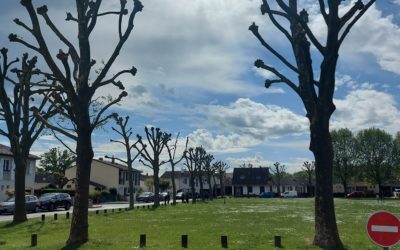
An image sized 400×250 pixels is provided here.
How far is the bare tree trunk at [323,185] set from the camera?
1409 centimetres

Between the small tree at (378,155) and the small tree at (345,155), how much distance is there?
2208 millimetres

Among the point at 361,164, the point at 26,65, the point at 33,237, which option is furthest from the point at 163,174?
the point at 33,237

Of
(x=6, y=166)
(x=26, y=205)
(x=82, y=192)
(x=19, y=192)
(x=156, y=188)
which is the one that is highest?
(x=6, y=166)

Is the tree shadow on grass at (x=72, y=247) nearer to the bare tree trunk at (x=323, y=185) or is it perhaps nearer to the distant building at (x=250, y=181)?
the bare tree trunk at (x=323, y=185)

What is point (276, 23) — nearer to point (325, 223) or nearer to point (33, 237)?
point (325, 223)

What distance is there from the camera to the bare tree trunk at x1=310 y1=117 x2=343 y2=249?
14.1 meters

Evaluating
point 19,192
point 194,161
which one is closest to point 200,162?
point 194,161

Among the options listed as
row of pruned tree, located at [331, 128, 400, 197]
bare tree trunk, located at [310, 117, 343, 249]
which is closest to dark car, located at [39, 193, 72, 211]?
bare tree trunk, located at [310, 117, 343, 249]

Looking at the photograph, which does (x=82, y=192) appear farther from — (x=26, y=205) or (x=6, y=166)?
(x=6, y=166)

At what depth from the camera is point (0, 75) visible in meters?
26.0

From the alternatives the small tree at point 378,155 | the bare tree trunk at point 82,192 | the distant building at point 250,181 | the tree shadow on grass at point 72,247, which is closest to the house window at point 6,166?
the bare tree trunk at point 82,192

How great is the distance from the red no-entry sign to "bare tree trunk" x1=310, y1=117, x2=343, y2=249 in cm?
700

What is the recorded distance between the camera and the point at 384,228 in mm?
7148

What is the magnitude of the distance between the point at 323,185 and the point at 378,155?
7964cm
